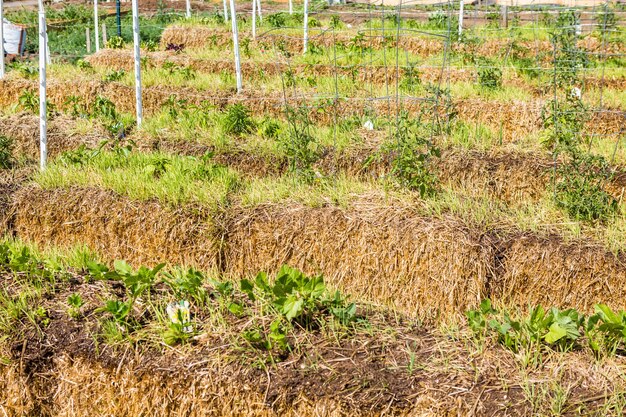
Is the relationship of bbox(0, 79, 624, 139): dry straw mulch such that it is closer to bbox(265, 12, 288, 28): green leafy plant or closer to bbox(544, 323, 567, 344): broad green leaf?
bbox(265, 12, 288, 28): green leafy plant

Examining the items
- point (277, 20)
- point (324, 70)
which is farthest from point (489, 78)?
point (277, 20)

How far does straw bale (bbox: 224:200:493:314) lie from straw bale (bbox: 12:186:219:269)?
0.26 meters

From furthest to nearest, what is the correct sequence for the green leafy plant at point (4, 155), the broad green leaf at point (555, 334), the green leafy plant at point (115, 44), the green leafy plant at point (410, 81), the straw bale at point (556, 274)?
1. the green leafy plant at point (115, 44)
2. the green leafy plant at point (410, 81)
3. the green leafy plant at point (4, 155)
4. the straw bale at point (556, 274)
5. the broad green leaf at point (555, 334)

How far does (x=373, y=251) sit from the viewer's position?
5617 millimetres

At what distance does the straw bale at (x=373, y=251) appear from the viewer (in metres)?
5.36

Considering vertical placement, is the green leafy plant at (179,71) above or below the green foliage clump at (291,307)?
above

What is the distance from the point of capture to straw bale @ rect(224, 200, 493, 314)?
17.6 ft

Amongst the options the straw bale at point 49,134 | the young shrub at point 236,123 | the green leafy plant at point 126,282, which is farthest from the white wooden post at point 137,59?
the green leafy plant at point 126,282

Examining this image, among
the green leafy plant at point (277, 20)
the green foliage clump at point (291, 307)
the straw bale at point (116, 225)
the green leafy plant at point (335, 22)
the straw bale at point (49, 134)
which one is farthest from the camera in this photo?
the green leafy plant at point (277, 20)

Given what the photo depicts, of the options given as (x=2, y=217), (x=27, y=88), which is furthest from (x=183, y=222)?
(x=27, y=88)

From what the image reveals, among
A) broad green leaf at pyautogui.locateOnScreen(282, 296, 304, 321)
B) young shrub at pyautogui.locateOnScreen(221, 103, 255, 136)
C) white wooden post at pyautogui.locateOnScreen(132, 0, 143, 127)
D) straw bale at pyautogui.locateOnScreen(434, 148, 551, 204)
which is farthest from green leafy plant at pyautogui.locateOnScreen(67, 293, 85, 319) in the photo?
white wooden post at pyautogui.locateOnScreen(132, 0, 143, 127)

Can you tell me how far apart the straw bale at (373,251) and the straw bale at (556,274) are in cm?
18

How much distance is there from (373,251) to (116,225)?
2.16m

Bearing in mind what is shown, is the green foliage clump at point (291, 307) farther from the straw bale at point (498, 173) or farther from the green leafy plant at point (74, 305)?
the straw bale at point (498, 173)
